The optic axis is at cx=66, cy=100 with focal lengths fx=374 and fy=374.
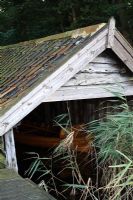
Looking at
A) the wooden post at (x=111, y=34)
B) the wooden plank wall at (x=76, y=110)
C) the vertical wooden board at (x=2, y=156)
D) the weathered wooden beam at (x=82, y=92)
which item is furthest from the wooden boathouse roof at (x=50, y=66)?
the wooden plank wall at (x=76, y=110)

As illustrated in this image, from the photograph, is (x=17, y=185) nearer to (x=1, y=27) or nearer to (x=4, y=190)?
(x=4, y=190)

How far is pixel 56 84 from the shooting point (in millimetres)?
5184

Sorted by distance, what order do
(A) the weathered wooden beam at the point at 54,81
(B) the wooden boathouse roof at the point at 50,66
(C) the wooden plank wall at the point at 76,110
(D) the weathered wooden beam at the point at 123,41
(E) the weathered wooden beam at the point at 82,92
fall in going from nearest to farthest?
1. (A) the weathered wooden beam at the point at 54,81
2. (B) the wooden boathouse roof at the point at 50,66
3. (E) the weathered wooden beam at the point at 82,92
4. (D) the weathered wooden beam at the point at 123,41
5. (C) the wooden plank wall at the point at 76,110

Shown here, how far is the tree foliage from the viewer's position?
1545 centimetres

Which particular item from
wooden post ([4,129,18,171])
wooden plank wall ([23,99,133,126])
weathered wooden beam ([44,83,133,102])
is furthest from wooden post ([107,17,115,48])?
wooden post ([4,129,18,171])

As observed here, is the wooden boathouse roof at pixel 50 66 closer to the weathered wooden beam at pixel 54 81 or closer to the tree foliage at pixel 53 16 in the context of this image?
the weathered wooden beam at pixel 54 81

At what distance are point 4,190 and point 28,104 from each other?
1.81 metres

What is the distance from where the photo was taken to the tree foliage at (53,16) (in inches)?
608

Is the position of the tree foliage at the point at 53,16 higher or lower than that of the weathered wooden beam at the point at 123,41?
higher

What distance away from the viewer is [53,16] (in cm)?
1731

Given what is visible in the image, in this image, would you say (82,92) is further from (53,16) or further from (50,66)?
(53,16)

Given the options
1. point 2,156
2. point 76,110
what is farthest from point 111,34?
point 76,110

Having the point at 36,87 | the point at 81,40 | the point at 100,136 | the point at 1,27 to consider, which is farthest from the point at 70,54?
the point at 1,27

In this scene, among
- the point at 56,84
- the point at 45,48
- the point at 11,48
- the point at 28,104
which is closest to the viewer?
the point at 28,104
